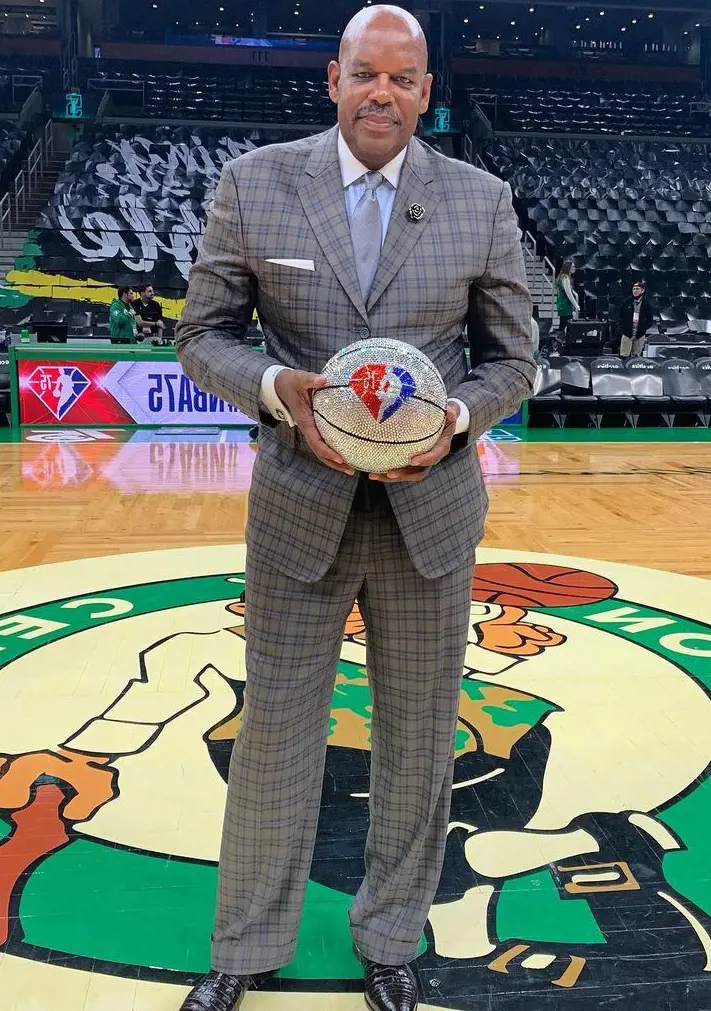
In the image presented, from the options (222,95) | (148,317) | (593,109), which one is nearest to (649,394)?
(148,317)

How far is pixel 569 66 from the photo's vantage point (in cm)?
2434

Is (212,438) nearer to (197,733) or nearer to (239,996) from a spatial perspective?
(197,733)

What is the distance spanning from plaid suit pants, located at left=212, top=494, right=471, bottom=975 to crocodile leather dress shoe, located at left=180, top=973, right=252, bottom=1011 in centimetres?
2

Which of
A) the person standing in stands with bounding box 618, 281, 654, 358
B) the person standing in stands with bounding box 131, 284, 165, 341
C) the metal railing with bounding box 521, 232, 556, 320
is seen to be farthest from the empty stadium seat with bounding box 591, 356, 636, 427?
the metal railing with bounding box 521, 232, 556, 320

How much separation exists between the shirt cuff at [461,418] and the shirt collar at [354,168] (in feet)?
1.11

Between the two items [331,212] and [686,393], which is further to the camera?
[686,393]

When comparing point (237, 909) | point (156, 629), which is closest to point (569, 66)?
point (156, 629)

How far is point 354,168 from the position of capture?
1425 millimetres

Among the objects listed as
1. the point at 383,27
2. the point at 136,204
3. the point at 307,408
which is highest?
the point at 136,204

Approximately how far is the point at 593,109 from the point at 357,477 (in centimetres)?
2148

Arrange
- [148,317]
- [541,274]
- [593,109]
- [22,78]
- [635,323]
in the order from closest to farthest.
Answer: [148,317] < [635,323] < [541,274] < [593,109] < [22,78]

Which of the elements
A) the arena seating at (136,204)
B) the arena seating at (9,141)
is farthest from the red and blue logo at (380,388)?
the arena seating at (9,141)

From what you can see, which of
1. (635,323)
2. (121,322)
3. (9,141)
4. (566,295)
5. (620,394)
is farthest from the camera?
(9,141)

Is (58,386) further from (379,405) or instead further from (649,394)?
(379,405)
